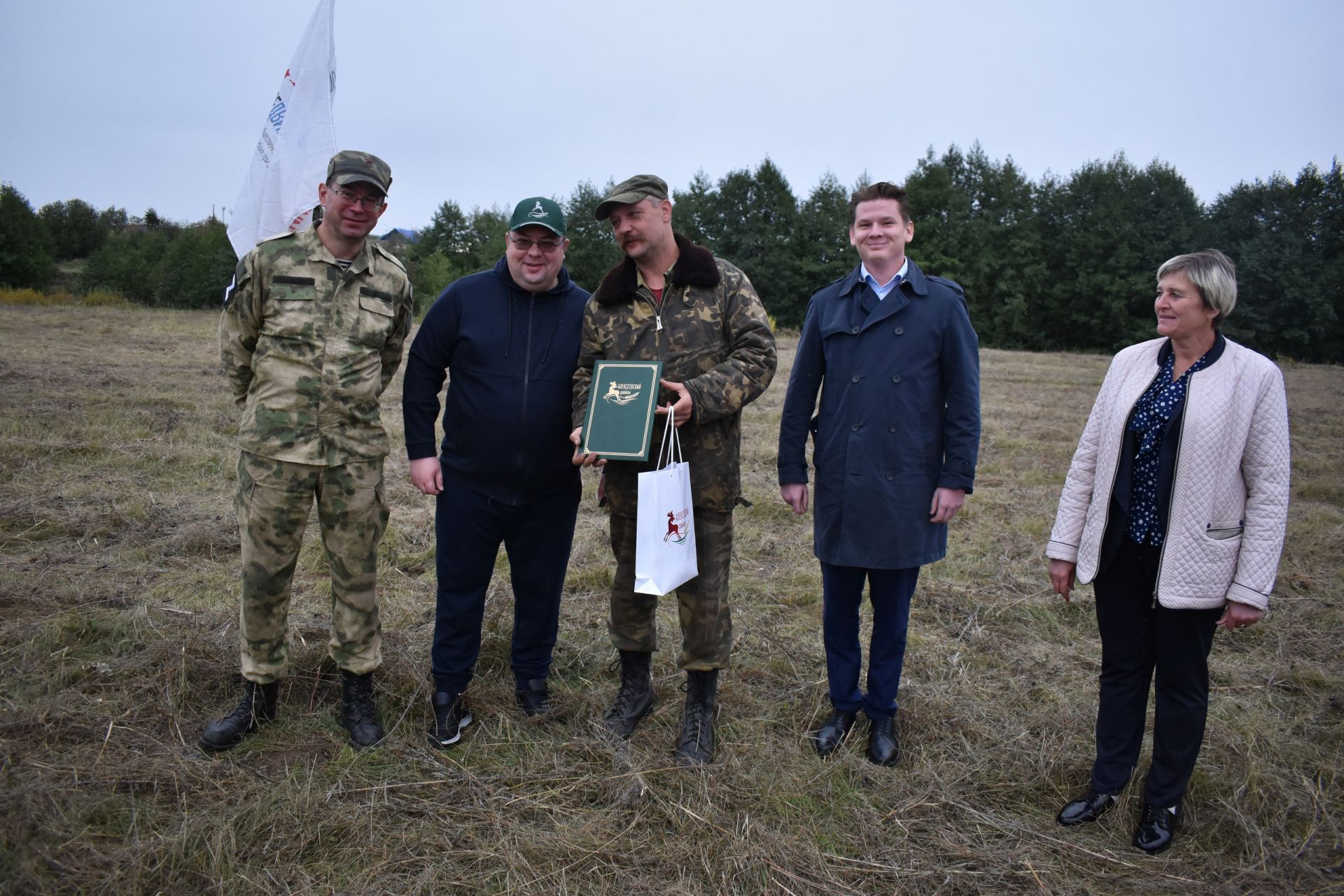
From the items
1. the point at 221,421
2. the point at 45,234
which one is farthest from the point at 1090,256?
the point at 45,234

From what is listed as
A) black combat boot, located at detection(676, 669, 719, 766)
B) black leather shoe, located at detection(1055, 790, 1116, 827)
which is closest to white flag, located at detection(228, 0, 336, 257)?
black combat boot, located at detection(676, 669, 719, 766)

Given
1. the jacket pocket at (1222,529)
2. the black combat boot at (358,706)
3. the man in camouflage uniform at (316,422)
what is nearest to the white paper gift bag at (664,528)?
the man in camouflage uniform at (316,422)

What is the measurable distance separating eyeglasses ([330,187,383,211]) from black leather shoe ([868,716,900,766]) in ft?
9.20

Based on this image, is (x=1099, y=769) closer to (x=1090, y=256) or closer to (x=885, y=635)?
(x=885, y=635)

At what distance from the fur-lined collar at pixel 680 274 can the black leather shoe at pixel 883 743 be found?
6.07 feet

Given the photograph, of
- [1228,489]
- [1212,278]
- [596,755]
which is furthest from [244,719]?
[1212,278]

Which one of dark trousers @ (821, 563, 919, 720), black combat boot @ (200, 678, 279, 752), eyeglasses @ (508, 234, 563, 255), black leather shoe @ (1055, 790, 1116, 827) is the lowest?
black leather shoe @ (1055, 790, 1116, 827)

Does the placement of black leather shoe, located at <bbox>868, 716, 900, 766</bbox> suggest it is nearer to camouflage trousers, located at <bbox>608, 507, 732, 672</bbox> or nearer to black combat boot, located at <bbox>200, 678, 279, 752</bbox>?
camouflage trousers, located at <bbox>608, 507, 732, 672</bbox>

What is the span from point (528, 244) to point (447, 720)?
1.90 m

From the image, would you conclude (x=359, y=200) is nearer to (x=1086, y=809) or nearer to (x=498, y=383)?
(x=498, y=383)

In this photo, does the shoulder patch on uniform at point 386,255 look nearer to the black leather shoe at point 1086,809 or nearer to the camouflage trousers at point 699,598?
the camouflage trousers at point 699,598

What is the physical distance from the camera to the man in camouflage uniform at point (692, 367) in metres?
3.17

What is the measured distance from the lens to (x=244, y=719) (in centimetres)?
333

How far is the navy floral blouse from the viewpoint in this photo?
2793 millimetres
